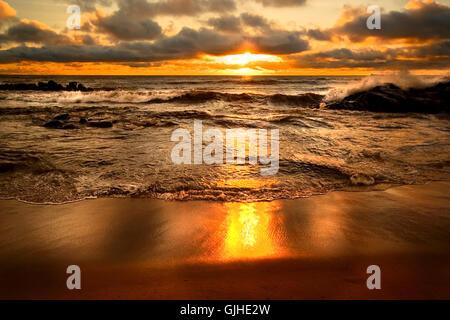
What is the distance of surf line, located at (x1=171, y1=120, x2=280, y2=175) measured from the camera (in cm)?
548

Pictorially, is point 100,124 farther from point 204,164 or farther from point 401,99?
point 401,99

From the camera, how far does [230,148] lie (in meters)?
6.55

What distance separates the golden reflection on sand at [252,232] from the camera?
2551 millimetres

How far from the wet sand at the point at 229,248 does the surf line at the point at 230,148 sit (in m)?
1.84

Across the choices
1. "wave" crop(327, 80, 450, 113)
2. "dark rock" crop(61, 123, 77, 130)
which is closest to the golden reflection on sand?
"dark rock" crop(61, 123, 77, 130)

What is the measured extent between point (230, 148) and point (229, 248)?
4.09 m

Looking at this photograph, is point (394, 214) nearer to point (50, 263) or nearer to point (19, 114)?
point (50, 263)

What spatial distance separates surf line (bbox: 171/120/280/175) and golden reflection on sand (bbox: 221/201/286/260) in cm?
146

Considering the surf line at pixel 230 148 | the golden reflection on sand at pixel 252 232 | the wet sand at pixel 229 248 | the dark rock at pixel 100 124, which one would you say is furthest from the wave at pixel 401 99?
the golden reflection on sand at pixel 252 232

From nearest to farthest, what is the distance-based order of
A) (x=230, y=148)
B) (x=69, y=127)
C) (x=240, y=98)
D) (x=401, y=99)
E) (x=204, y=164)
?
(x=204, y=164) → (x=230, y=148) → (x=69, y=127) → (x=401, y=99) → (x=240, y=98)

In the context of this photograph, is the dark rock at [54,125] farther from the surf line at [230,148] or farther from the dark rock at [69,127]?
the surf line at [230,148]

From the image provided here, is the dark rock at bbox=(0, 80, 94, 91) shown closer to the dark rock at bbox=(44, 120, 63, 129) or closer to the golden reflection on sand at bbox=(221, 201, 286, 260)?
the dark rock at bbox=(44, 120, 63, 129)

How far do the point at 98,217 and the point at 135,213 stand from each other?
0.43 metres

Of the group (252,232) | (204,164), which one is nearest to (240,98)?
(204,164)
